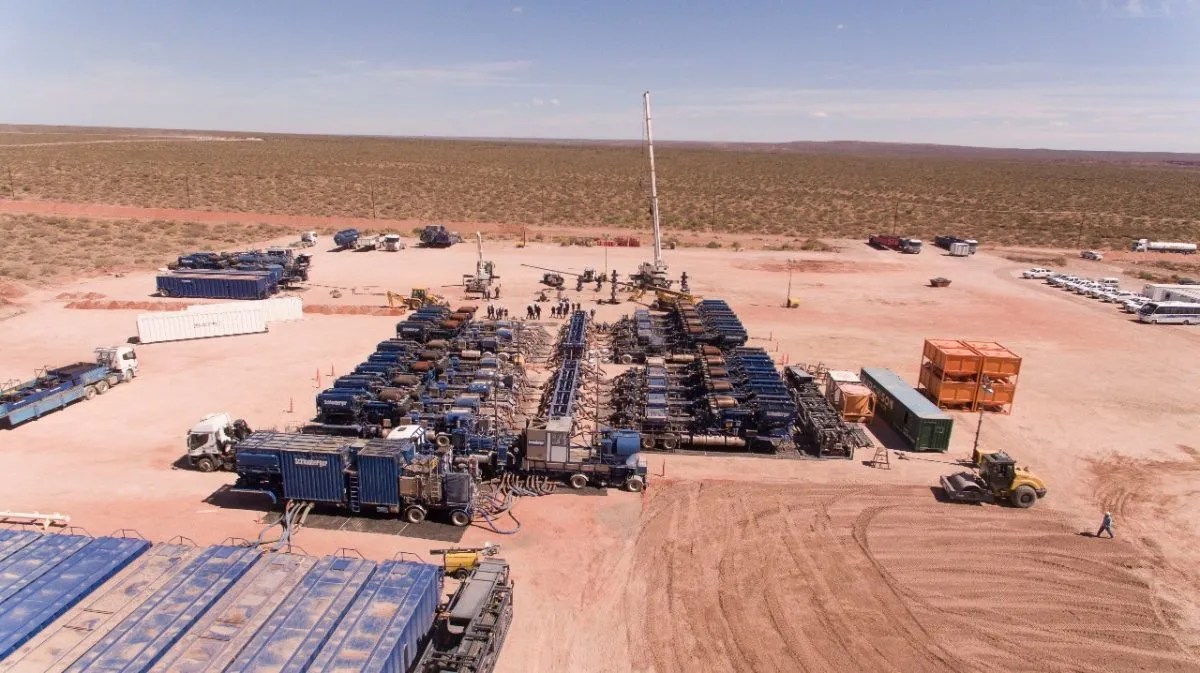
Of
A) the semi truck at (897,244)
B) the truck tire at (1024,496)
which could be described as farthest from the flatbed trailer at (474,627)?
the semi truck at (897,244)

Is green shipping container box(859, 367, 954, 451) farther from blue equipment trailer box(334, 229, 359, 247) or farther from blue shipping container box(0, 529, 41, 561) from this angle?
blue equipment trailer box(334, 229, 359, 247)

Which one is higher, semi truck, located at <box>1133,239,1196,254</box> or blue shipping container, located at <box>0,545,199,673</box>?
semi truck, located at <box>1133,239,1196,254</box>

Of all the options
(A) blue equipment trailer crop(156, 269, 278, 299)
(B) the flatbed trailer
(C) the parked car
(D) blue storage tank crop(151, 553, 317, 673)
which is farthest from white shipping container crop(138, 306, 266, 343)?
(C) the parked car

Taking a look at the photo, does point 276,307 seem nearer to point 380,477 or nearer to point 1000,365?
point 380,477

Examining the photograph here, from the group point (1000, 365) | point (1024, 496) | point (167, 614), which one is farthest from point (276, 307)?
point (1024, 496)

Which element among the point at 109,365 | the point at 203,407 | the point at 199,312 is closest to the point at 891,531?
the point at 203,407
